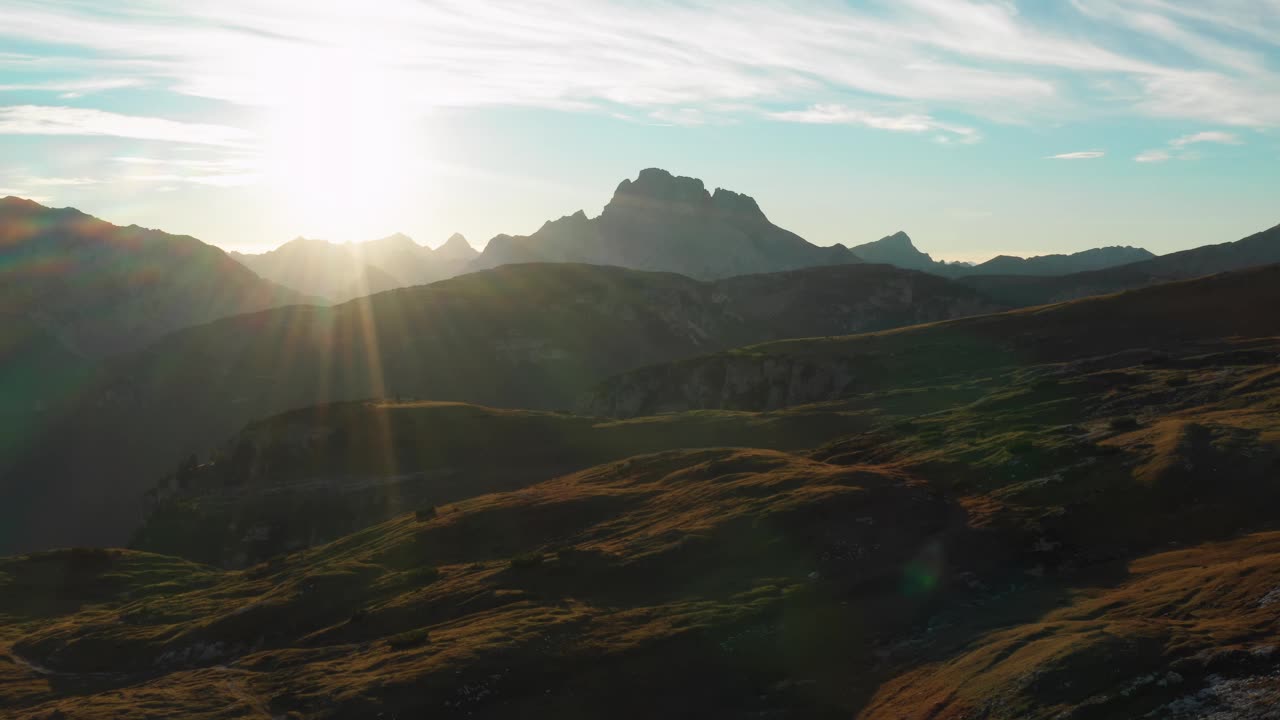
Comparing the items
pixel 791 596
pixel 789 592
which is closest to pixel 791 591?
pixel 789 592

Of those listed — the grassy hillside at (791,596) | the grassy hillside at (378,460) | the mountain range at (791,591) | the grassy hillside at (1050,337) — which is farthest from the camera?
the grassy hillside at (1050,337)

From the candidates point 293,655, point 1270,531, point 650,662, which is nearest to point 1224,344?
point 1270,531

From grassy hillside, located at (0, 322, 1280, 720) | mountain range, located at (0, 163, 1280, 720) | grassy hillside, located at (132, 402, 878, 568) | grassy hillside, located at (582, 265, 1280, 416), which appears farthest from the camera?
grassy hillside, located at (582, 265, 1280, 416)

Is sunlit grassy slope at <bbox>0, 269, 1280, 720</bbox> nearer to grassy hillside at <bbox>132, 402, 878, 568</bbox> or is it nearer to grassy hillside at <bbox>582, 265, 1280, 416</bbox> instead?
grassy hillside at <bbox>132, 402, 878, 568</bbox>

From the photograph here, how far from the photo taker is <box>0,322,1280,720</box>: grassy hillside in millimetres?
40875

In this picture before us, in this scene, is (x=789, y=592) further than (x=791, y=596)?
Yes

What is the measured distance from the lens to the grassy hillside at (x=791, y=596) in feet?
134

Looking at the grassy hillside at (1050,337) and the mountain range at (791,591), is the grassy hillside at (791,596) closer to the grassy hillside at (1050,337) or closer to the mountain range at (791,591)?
the mountain range at (791,591)

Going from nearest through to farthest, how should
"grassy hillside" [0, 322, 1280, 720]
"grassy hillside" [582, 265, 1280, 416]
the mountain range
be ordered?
"grassy hillside" [0, 322, 1280, 720], the mountain range, "grassy hillside" [582, 265, 1280, 416]

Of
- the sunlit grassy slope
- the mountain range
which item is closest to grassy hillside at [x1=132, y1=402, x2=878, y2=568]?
the mountain range

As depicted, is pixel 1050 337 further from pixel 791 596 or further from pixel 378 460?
pixel 791 596

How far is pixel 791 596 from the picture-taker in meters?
57.3

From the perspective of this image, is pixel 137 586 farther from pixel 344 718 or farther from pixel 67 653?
pixel 344 718

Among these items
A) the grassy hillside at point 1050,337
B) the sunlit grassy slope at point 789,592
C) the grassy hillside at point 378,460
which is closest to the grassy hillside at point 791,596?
the sunlit grassy slope at point 789,592
